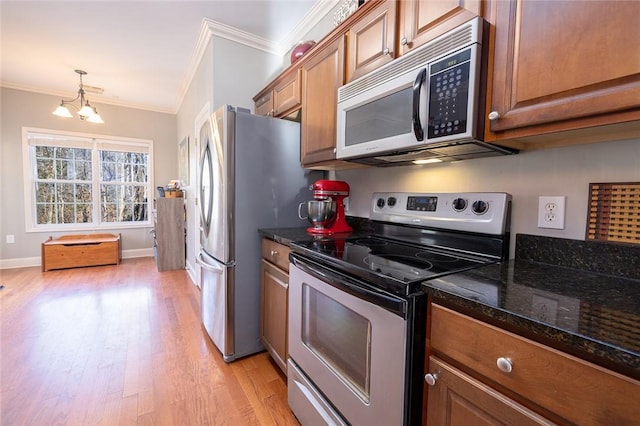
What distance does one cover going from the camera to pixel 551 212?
102cm

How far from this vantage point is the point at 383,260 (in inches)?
42.3

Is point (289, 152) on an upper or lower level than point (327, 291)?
upper

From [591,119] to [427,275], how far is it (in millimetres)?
594

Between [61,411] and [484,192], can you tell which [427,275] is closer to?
[484,192]

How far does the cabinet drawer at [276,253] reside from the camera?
1552mm

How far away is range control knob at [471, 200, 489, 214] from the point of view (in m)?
1.15

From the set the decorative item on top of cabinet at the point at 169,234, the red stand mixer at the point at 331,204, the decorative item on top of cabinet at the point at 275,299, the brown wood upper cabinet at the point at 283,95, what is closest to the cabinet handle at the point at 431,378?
the decorative item on top of cabinet at the point at 275,299

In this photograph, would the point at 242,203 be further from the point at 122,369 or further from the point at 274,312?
the point at 122,369

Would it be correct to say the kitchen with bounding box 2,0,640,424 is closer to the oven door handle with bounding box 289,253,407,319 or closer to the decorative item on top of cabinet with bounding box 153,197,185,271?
the oven door handle with bounding box 289,253,407,319

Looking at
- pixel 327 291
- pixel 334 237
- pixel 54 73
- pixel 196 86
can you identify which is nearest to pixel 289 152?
pixel 334 237

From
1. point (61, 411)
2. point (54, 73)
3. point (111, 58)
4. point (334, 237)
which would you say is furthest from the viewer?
point (54, 73)

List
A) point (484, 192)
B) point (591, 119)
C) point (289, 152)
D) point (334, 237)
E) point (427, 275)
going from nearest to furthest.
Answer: point (591, 119) < point (427, 275) < point (484, 192) < point (334, 237) < point (289, 152)

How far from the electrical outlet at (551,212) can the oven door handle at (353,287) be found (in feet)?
2.25

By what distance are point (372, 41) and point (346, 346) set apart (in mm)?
1342
